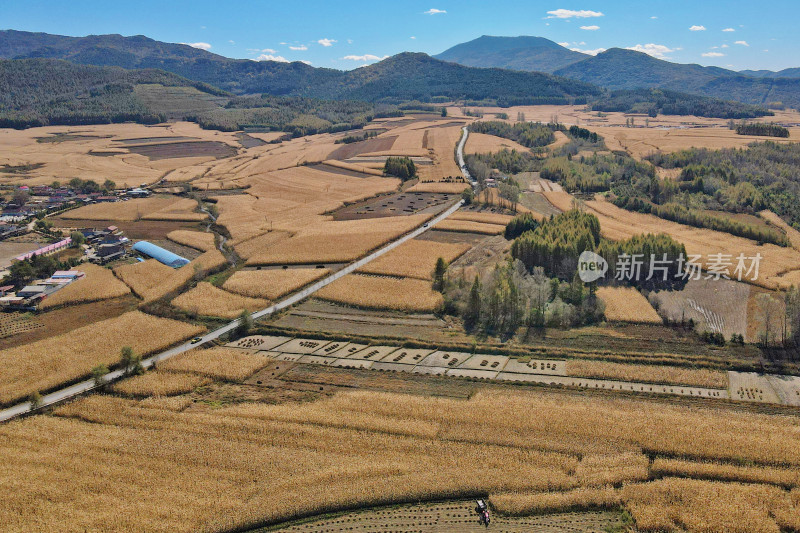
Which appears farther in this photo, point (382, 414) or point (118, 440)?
point (382, 414)

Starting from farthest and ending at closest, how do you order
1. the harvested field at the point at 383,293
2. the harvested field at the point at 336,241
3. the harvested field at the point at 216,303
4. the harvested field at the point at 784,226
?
the harvested field at the point at 784,226 → the harvested field at the point at 336,241 → the harvested field at the point at 383,293 → the harvested field at the point at 216,303

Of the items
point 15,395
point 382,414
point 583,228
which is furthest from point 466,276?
point 15,395

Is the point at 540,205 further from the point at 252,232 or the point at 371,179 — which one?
the point at 252,232

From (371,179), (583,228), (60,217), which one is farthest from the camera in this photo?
(371,179)

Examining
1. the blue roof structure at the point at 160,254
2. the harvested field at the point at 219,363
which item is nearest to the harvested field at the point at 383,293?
the harvested field at the point at 219,363

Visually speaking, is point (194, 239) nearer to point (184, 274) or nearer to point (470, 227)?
point (184, 274)

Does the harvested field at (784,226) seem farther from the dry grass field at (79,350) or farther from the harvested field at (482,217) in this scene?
the dry grass field at (79,350)
